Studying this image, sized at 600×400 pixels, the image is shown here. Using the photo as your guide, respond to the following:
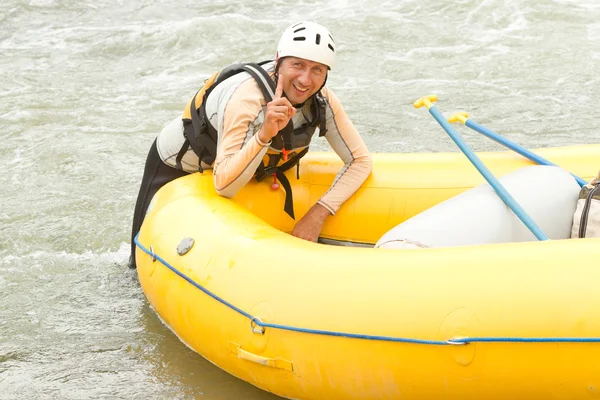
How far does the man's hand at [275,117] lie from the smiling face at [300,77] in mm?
134

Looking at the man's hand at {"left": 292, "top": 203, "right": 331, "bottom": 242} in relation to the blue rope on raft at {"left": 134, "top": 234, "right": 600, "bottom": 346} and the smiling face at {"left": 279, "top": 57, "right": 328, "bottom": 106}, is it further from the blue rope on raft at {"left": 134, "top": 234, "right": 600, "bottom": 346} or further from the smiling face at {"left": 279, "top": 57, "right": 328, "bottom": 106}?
the blue rope on raft at {"left": 134, "top": 234, "right": 600, "bottom": 346}

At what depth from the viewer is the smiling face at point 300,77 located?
319 cm

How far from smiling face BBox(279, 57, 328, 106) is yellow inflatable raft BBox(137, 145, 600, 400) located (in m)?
0.47

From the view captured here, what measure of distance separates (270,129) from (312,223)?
57cm

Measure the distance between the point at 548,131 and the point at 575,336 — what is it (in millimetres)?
3625

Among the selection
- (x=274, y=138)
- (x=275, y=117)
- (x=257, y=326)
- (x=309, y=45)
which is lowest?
(x=257, y=326)

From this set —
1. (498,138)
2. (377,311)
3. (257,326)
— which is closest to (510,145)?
(498,138)

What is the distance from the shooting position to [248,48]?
7.70 meters

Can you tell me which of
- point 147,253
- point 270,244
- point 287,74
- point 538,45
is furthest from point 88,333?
point 538,45

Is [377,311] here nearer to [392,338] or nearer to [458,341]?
[392,338]

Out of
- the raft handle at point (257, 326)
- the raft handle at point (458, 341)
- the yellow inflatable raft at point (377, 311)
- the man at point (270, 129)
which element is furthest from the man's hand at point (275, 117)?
the raft handle at point (458, 341)

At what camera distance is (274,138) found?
334cm

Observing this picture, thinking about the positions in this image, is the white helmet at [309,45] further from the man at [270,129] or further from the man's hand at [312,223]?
the man's hand at [312,223]

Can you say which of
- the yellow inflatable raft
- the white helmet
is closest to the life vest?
the white helmet
